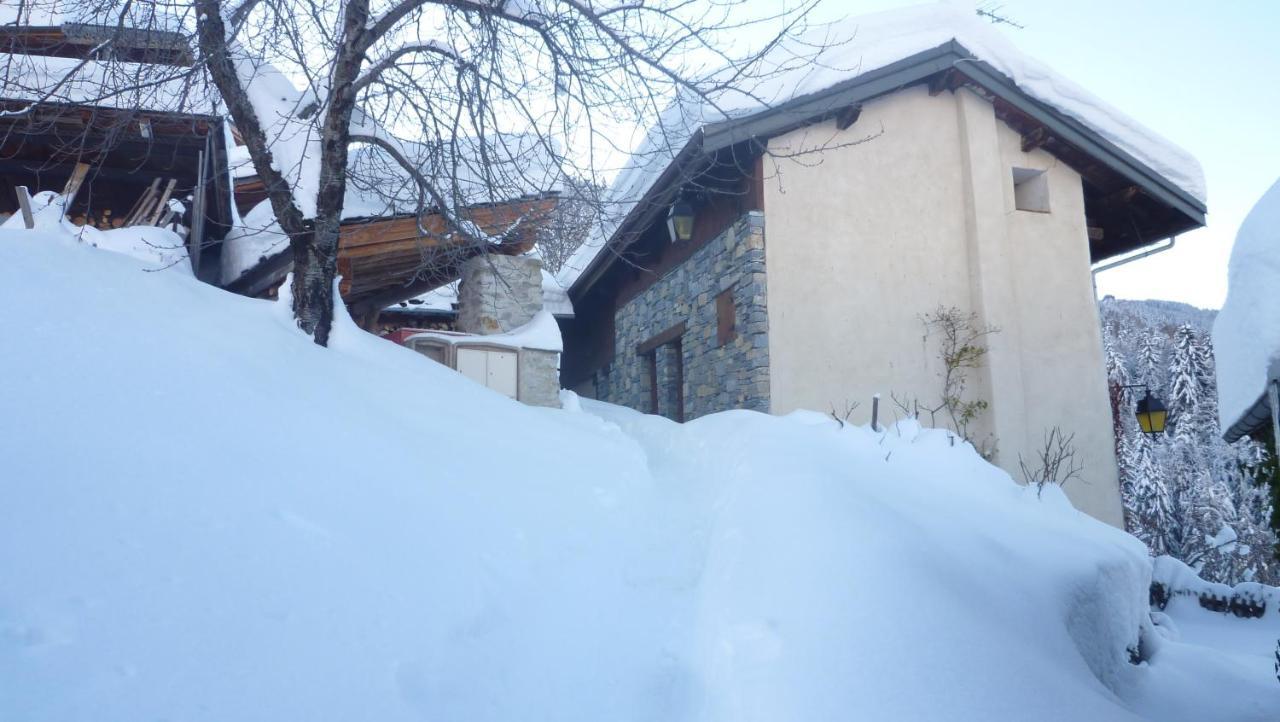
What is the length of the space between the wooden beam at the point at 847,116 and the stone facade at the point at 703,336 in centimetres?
139

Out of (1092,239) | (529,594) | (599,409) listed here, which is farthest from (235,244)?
(1092,239)

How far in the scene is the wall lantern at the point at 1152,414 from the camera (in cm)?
854

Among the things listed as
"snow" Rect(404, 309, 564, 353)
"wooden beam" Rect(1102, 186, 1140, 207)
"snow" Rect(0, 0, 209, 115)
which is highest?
"wooden beam" Rect(1102, 186, 1140, 207)

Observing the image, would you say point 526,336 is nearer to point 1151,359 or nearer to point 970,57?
point 970,57

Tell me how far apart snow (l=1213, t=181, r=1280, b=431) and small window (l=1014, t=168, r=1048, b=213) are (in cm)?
242

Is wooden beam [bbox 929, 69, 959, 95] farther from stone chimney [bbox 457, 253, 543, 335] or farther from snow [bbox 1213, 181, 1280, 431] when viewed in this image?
stone chimney [bbox 457, 253, 543, 335]

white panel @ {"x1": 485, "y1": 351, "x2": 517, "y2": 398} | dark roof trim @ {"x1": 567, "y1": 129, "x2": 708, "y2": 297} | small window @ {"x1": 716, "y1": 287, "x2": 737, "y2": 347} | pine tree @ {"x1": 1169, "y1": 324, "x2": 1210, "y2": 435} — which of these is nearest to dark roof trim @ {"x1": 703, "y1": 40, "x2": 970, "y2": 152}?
dark roof trim @ {"x1": 567, "y1": 129, "x2": 708, "y2": 297}

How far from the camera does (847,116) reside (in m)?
7.55

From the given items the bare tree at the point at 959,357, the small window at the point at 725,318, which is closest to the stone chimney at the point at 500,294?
the small window at the point at 725,318

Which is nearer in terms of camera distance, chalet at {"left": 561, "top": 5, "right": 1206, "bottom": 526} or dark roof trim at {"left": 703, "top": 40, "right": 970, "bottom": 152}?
dark roof trim at {"left": 703, "top": 40, "right": 970, "bottom": 152}

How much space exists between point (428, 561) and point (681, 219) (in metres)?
6.57

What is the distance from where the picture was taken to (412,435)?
337cm

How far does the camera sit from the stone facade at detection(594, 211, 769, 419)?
721 cm

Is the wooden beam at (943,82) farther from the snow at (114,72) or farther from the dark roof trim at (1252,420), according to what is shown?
the snow at (114,72)
